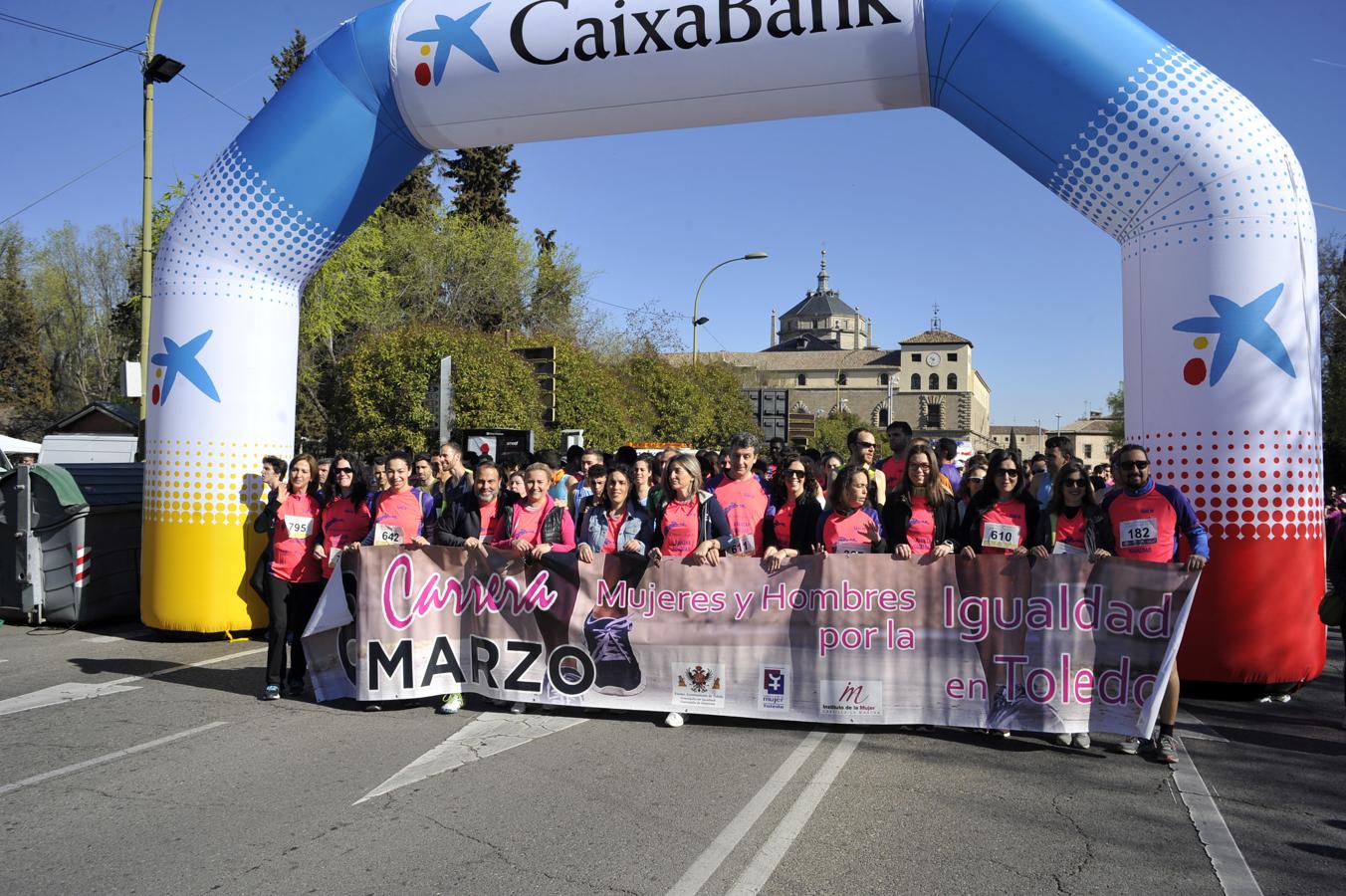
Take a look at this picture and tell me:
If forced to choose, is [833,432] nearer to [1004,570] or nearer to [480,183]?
[480,183]

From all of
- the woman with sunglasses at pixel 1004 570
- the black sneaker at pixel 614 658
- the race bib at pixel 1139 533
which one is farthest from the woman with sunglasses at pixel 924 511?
the black sneaker at pixel 614 658

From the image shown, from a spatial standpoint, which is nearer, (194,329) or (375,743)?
(375,743)

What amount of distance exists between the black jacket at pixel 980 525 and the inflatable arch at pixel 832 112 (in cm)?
174

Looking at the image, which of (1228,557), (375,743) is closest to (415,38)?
(375,743)

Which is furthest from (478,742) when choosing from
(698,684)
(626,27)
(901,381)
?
(901,381)

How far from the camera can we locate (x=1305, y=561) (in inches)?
289

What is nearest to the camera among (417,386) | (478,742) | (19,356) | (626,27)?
(478,742)

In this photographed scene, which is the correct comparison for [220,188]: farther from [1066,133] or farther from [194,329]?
[1066,133]

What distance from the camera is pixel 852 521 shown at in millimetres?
6727

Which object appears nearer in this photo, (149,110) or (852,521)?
(852,521)

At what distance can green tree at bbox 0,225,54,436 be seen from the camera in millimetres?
48000

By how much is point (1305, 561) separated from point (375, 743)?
6.52 m

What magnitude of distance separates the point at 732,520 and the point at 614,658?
4.23ft

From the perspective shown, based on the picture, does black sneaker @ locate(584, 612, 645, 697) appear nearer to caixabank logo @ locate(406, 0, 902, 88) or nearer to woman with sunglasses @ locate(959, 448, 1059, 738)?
woman with sunglasses @ locate(959, 448, 1059, 738)
